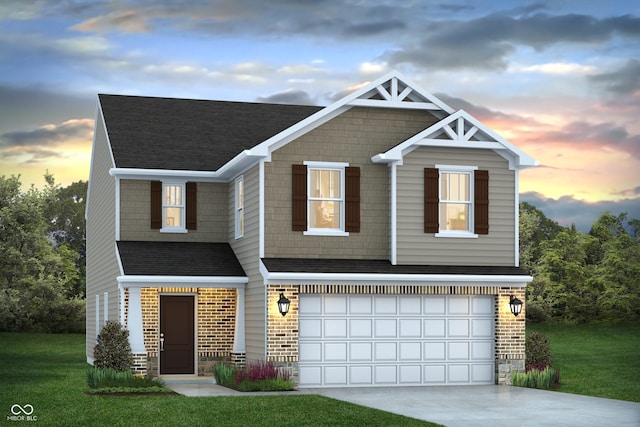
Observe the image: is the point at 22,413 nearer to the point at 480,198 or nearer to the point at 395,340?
the point at 395,340

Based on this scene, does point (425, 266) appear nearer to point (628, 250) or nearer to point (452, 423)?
point (452, 423)

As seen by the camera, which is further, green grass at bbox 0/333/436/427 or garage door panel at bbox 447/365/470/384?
garage door panel at bbox 447/365/470/384

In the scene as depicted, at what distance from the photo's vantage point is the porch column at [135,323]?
88.2ft

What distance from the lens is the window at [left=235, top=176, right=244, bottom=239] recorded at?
28.6 metres

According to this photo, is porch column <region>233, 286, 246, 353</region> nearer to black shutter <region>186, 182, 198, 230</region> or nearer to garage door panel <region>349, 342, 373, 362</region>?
black shutter <region>186, 182, 198, 230</region>

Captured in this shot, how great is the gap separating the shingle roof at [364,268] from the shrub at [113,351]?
164 inches

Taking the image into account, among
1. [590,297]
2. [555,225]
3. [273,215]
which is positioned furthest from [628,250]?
[273,215]

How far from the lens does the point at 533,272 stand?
195 ft

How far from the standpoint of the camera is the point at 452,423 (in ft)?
59.1

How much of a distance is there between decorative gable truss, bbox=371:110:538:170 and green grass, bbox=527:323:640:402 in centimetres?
630

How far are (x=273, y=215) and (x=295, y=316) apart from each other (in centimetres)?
270

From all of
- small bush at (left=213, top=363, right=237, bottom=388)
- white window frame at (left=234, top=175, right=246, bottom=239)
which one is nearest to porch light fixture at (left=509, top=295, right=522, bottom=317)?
small bush at (left=213, top=363, right=237, bottom=388)

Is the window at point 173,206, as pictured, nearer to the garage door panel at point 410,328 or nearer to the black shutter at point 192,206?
the black shutter at point 192,206

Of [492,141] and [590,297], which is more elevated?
[492,141]
